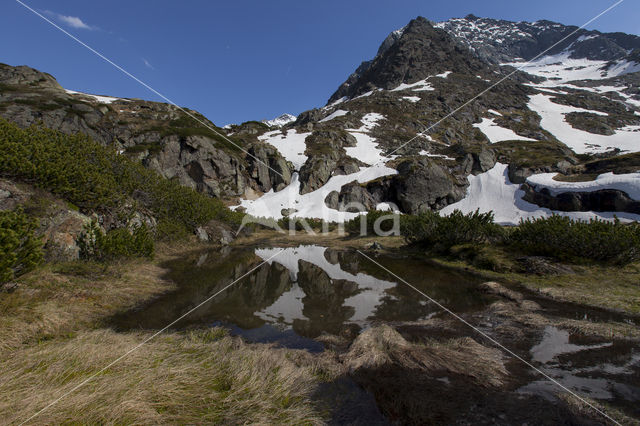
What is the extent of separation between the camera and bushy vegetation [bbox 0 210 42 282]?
6.37 m

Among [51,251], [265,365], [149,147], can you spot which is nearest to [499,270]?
[265,365]

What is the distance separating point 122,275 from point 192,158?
5707 centimetres

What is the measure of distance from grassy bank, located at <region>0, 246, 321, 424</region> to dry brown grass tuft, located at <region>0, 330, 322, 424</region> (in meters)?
0.01

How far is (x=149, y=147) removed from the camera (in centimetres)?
6075

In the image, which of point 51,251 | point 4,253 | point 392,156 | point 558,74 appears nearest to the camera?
point 4,253

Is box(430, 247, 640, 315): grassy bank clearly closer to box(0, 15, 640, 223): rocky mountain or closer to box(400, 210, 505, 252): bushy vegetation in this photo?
box(400, 210, 505, 252): bushy vegetation

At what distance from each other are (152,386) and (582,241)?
18600mm

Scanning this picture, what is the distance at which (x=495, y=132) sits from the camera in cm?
10206

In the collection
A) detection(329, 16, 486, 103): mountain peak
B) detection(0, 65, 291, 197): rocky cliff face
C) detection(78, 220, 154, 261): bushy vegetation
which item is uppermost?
detection(329, 16, 486, 103): mountain peak

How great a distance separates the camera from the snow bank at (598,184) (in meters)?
30.7

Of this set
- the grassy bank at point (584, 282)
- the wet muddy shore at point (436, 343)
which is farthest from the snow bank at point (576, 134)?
the wet muddy shore at point (436, 343)

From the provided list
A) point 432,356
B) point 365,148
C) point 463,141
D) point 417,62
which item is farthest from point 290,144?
point 417,62

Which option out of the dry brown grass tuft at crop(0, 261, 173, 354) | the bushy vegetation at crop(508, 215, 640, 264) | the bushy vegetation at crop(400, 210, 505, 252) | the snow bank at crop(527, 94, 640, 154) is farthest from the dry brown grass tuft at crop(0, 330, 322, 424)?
the snow bank at crop(527, 94, 640, 154)

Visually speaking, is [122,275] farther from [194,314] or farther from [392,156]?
[392,156]
